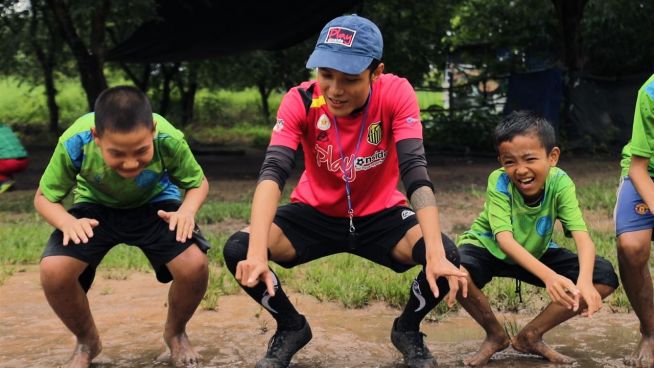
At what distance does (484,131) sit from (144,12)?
7008 mm

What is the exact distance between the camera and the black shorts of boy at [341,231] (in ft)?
13.1

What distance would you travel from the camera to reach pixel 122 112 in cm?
361

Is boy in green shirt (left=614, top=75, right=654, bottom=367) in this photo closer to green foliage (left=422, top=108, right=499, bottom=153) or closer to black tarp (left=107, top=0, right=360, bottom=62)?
black tarp (left=107, top=0, right=360, bottom=62)

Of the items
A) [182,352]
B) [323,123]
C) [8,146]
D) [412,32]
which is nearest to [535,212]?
[323,123]

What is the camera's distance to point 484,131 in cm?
1642

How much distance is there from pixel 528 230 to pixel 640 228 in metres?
0.53

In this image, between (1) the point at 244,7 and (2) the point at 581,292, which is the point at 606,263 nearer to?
(2) the point at 581,292

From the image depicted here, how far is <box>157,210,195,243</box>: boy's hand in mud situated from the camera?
378 centimetres

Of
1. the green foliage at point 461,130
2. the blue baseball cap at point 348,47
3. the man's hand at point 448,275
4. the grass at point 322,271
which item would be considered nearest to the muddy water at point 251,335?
the grass at point 322,271

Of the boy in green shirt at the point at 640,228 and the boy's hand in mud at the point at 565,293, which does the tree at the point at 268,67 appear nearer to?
the boy in green shirt at the point at 640,228

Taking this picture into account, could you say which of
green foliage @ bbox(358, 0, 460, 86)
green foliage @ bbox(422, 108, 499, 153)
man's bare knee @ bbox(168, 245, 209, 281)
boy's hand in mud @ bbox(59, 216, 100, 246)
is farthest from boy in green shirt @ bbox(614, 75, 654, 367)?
green foliage @ bbox(358, 0, 460, 86)

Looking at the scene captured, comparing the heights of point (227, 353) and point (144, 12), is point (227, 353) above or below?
below

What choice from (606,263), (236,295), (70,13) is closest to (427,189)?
(606,263)

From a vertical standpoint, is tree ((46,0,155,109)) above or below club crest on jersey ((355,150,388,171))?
above
